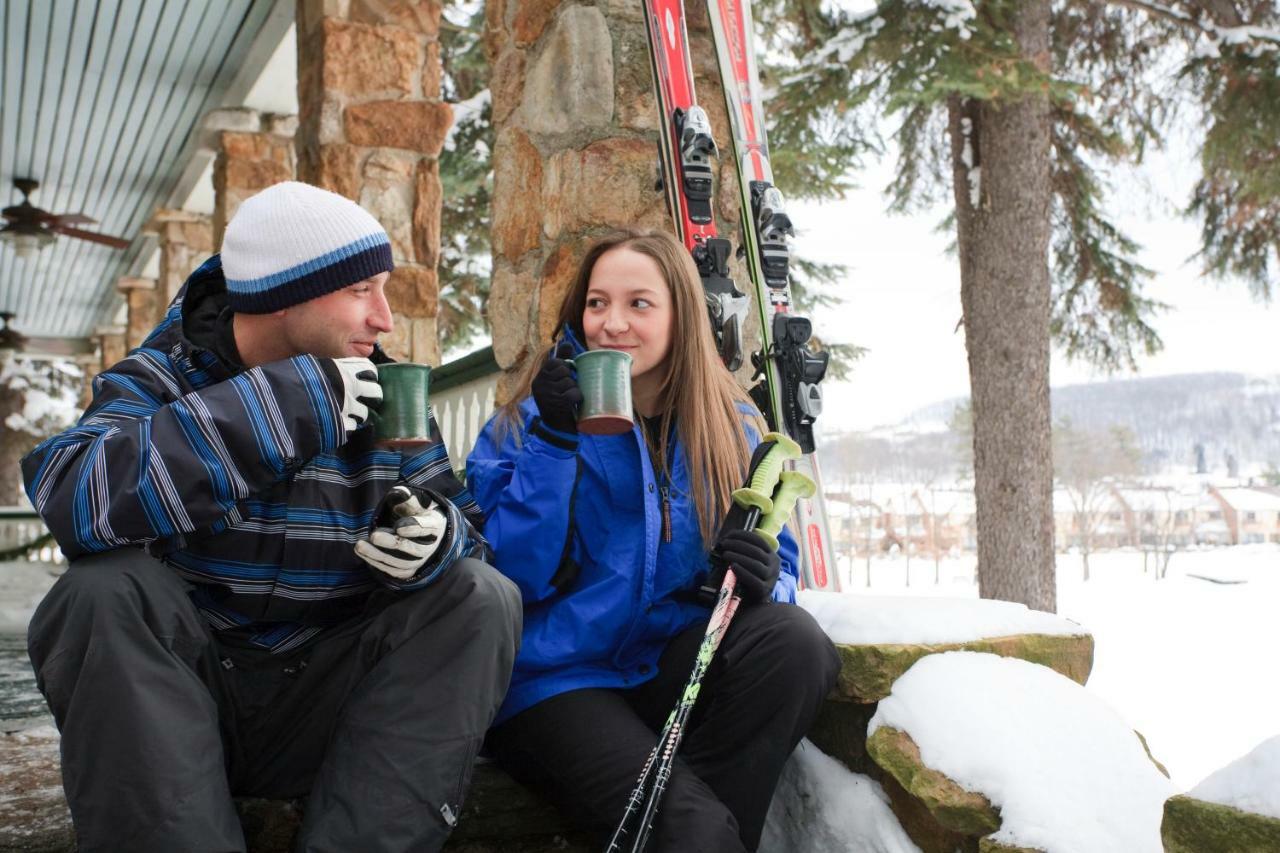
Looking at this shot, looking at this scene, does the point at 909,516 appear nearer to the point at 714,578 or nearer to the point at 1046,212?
the point at 1046,212

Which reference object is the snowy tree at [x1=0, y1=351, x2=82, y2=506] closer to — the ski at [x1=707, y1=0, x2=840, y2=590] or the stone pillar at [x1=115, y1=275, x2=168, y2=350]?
the stone pillar at [x1=115, y1=275, x2=168, y2=350]

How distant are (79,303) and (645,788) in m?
13.4

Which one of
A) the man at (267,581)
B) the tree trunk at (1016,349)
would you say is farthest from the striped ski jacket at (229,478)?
the tree trunk at (1016,349)

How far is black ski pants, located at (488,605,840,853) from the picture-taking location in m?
1.58

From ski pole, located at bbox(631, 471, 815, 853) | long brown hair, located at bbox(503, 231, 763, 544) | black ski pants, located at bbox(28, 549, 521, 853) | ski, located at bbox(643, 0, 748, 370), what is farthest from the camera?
ski, located at bbox(643, 0, 748, 370)

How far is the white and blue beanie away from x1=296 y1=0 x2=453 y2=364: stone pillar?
2.88 meters

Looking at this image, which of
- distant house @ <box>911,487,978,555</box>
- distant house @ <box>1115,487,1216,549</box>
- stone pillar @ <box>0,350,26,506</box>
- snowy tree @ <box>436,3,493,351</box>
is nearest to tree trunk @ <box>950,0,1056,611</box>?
snowy tree @ <box>436,3,493,351</box>

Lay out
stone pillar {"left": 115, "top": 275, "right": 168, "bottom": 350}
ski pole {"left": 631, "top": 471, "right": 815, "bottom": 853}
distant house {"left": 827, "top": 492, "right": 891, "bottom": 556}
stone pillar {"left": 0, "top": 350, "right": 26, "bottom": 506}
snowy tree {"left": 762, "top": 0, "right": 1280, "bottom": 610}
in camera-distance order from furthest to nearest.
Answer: stone pillar {"left": 0, "top": 350, "right": 26, "bottom": 506} → distant house {"left": 827, "top": 492, "right": 891, "bottom": 556} → stone pillar {"left": 115, "top": 275, "right": 168, "bottom": 350} → snowy tree {"left": 762, "top": 0, "right": 1280, "bottom": 610} → ski pole {"left": 631, "top": 471, "right": 815, "bottom": 853}

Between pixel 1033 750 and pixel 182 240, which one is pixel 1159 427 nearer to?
pixel 182 240

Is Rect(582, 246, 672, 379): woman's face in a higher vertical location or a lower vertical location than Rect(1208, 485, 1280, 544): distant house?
higher

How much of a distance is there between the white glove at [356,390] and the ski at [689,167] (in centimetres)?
116

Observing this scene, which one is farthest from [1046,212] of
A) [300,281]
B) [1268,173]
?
[300,281]

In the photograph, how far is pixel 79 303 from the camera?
12.8 meters

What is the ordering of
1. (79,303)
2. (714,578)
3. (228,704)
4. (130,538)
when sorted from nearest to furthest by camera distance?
(130,538), (228,704), (714,578), (79,303)
